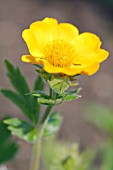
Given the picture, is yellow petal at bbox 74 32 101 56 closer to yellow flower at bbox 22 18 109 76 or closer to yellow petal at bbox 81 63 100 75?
yellow flower at bbox 22 18 109 76

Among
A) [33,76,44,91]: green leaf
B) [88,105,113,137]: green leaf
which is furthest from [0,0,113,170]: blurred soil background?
[33,76,44,91]: green leaf

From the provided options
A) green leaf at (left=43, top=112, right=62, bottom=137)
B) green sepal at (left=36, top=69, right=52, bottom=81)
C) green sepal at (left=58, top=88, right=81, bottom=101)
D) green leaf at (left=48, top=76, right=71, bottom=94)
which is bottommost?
green leaf at (left=43, top=112, right=62, bottom=137)

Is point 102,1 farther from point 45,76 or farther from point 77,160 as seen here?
point 45,76

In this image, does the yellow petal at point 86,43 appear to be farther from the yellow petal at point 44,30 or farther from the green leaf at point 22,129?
the green leaf at point 22,129

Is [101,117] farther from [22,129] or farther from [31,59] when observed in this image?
[31,59]

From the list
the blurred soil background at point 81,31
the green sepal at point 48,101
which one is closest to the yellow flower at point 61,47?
the green sepal at point 48,101
